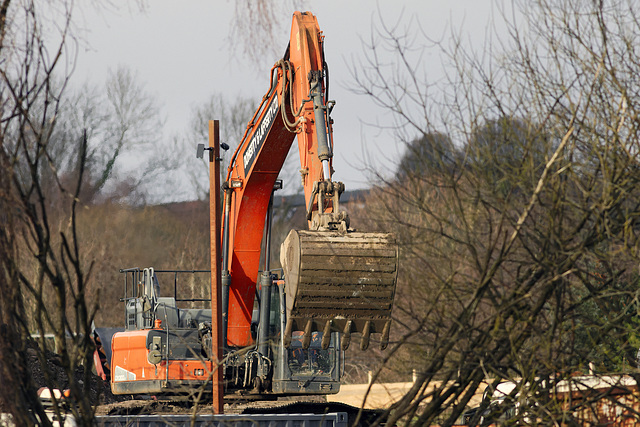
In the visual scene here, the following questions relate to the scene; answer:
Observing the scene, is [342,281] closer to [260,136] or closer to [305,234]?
[305,234]

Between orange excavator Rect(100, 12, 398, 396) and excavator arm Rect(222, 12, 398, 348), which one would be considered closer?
excavator arm Rect(222, 12, 398, 348)

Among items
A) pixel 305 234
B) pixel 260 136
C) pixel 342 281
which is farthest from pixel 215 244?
pixel 342 281

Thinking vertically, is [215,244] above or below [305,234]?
below

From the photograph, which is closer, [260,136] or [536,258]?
[536,258]

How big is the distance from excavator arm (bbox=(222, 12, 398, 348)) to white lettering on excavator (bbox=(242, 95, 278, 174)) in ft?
0.04

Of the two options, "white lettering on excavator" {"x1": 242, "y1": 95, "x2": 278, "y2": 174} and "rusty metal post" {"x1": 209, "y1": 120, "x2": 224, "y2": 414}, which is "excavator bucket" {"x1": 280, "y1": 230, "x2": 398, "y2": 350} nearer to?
"rusty metal post" {"x1": 209, "y1": 120, "x2": 224, "y2": 414}

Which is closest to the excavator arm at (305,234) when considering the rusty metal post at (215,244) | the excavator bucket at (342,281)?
the excavator bucket at (342,281)

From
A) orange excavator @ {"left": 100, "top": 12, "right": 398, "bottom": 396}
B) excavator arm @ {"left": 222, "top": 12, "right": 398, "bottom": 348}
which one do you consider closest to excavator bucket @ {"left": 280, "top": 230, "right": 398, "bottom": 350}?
excavator arm @ {"left": 222, "top": 12, "right": 398, "bottom": 348}

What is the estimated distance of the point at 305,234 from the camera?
22.4ft

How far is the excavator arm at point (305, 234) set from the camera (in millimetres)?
6770

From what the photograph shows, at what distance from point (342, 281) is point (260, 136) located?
4.23 metres

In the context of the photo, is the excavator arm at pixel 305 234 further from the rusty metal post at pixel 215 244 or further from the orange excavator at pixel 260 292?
the rusty metal post at pixel 215 244

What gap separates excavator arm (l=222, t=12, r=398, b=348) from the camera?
6.77 meters

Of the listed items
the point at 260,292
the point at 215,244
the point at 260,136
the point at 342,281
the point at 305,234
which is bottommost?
the point at 260,292
